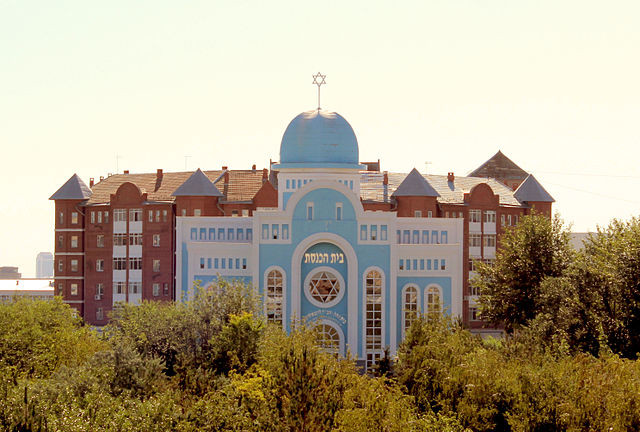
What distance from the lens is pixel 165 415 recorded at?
41.0 metres

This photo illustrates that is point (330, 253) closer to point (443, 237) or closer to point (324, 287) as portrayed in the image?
point (324, 287)

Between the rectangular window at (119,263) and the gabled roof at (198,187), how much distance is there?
367 inches

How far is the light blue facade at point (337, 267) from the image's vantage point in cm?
7619

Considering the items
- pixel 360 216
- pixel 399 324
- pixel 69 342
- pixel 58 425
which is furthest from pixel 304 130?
pixel 58 425

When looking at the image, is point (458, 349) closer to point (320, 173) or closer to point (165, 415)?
point (165, 415)

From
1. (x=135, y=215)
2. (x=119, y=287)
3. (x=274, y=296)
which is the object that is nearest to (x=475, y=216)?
(x=135, y=215)

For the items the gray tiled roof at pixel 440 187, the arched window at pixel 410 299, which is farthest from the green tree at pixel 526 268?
the gray tiled roof at pixel 440 187

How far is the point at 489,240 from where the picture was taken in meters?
117

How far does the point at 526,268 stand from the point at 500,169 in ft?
241

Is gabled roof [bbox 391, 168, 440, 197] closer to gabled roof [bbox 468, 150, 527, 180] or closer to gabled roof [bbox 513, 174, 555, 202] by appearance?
Result: gabled roof [bbox 513, 174, 555, 202]

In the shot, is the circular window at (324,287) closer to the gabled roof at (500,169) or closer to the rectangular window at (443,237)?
the rectangular window at (443,237)

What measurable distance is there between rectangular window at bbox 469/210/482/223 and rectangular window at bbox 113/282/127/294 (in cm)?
3710

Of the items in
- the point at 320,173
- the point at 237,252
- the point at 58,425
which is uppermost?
the point at 320,173

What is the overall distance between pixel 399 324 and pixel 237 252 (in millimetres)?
12691
